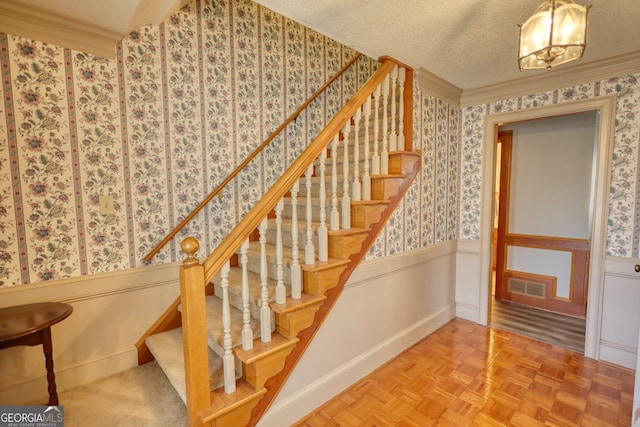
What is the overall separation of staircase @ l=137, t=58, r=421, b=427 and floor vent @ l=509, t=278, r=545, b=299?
8.18 ft

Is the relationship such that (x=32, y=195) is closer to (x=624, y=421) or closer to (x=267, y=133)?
(x=267, y=133)

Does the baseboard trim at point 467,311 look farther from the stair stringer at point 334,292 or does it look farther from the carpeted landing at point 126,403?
the carpeted landing at point 126,403

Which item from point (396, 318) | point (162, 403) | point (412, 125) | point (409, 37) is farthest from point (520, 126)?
point (162, 403)

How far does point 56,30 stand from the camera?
162 cm

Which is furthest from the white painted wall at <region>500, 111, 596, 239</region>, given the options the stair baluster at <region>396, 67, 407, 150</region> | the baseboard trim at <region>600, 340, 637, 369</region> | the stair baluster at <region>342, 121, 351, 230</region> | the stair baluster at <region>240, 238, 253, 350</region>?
the stair baluster at <region>240, 238, 253, 350</region>

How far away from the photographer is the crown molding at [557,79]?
233 centimetres

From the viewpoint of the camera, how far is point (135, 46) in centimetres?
189

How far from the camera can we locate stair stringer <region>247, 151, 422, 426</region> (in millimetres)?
1666

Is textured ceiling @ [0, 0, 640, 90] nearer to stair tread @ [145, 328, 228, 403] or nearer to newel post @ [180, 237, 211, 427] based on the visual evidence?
newel post @ [180, 237, 211, 427]

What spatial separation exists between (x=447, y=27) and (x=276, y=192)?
1.56m

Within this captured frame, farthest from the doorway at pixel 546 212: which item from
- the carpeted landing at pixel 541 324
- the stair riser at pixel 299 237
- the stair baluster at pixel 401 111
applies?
the stair riser at pixel 299 237

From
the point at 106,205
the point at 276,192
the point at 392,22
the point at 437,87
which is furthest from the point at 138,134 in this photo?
the point at 437,87

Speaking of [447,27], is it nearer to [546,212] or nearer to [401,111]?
[401,111]

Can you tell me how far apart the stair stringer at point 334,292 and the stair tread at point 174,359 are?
292mm
